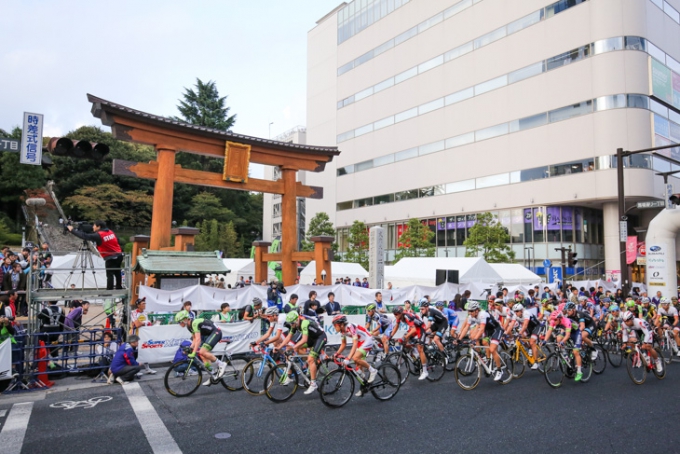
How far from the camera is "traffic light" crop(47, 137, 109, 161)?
1126cm

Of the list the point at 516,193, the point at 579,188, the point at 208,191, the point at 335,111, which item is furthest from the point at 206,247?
the point at 579,188

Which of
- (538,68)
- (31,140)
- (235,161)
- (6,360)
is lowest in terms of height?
(6,360)

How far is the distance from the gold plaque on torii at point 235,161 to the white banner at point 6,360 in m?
12.1

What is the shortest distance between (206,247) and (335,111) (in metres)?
24.1

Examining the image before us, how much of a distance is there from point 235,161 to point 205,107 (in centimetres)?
5185

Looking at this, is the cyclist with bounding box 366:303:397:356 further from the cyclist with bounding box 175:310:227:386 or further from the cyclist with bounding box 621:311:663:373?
the cyclist with bounding box 621:311:663:373

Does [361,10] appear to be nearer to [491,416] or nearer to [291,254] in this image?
[291,254]

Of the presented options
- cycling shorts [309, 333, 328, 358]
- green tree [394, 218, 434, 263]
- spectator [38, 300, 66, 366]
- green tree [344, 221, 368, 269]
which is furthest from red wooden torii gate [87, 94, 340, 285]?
green tree [344, 221, 368, 269]

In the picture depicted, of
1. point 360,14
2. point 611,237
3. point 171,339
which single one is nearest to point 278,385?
point 171,339

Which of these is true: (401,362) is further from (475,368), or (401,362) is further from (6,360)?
(6,360)

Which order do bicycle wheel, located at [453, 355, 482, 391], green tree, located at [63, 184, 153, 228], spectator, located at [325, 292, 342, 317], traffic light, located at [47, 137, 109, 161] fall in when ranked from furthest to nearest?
green tree, located at [63, 184, 153, 228] → spectator, located at [325, 292, 342, 317] → bicycle wheel, located at [453, 355, 482, 391] → traffic light, located at [47, 137, 109, 161]

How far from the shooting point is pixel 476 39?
154ft

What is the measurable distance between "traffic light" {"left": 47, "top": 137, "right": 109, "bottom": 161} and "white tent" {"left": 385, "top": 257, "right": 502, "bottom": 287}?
18.4 metres

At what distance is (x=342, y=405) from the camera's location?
990 centimetres
